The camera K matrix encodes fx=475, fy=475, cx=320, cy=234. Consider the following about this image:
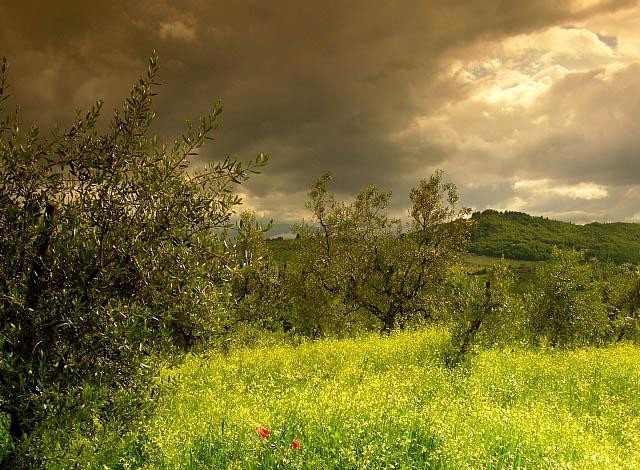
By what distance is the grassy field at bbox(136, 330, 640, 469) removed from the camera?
905 cm

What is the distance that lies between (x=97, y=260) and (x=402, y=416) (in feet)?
23.2

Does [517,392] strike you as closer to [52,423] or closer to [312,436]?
[312,436]

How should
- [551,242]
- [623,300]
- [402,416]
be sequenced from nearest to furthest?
[402,416]
[623,300]
[551,242]

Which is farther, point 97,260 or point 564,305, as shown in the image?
point 564,305

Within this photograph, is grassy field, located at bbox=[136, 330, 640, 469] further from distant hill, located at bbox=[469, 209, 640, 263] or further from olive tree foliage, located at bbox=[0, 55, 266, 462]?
distant hill, located at bbox=[469, 209, 640, 263]

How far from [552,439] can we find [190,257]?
27.9 ft

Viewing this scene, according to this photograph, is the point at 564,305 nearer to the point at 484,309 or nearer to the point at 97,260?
the point at 484,309

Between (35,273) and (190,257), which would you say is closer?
(35,273)

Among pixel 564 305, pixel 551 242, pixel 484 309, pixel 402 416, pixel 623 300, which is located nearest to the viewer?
pixel 402 416

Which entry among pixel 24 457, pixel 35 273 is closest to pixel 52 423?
pixel 24 457

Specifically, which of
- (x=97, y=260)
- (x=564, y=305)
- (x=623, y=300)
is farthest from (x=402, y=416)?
(x=623, y=300)

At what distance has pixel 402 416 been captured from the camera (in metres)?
10.4

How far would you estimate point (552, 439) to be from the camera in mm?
10203

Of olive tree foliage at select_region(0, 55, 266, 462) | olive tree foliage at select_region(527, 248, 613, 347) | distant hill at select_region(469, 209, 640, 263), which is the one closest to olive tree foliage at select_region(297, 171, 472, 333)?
olive tree foliage at select_region(527, 248, 613, 347)
